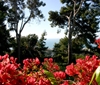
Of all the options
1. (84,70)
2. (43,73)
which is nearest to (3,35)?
(43,73)

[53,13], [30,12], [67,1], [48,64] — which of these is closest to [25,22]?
[30,12]

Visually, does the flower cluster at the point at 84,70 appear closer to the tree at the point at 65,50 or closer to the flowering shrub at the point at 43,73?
the flowering shrub at the point at 43,73

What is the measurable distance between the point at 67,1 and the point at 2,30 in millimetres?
6981

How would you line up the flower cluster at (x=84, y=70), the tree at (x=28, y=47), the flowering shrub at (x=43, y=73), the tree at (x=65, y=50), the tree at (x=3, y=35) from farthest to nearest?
the tree at (x=65, y=50), the tree at (x=28, y=47), the tree at (x=3, y=35), the flower cluster at (x=84, y=70), the flowering shrub at (x=43, y=73)

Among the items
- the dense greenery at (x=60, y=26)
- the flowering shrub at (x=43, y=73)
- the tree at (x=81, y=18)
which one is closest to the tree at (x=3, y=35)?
the dense greenery at (x=60, y=26)

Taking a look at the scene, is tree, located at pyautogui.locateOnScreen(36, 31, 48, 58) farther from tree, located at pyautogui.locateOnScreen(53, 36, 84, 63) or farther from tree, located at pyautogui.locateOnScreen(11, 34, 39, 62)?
tree, located at pyautogui.locateOnScreen(53, 36, 84, 63)

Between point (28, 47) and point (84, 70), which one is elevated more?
point (28, 47)

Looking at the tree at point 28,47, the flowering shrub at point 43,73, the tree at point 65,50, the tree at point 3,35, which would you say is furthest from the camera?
the tree at point 65,50

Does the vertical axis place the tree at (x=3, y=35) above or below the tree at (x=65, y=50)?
above

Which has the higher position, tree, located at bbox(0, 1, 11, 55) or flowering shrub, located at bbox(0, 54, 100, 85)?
tree, located at bbox(0, 1, 11, 55)

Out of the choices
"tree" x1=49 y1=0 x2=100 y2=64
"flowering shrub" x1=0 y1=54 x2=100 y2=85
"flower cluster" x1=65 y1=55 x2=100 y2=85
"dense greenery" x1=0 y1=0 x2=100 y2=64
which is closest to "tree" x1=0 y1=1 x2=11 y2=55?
"dense greenery" x1=0 y1=0 x2=100 y2=64

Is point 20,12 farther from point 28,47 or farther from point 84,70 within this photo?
point 84,70

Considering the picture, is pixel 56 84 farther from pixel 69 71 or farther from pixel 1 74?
pixel 1 74

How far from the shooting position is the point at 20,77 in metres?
1.72
